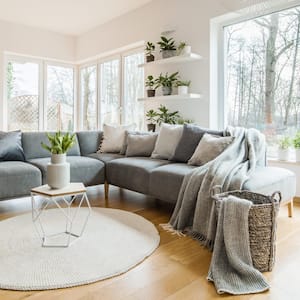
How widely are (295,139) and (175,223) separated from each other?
6.13 ft

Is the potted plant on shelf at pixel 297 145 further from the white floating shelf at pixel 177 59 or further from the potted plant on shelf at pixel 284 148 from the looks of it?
the white floating shelf at pixel 177 59

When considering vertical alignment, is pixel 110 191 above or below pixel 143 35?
below

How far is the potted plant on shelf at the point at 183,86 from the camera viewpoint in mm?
4379

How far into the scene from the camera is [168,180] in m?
2.86

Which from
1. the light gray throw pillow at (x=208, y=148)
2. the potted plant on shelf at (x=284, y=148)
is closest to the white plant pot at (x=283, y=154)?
the potted plant on shelf at (x=284, y=148)

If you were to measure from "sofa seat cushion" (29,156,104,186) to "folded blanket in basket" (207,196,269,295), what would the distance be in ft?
6.28

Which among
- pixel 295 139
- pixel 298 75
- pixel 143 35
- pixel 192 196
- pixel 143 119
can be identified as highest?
pixel 143 35

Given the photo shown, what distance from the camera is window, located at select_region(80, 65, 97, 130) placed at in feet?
21.9

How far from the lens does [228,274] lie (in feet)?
5.78

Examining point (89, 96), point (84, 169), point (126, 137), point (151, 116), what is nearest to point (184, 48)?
point (151, 116)

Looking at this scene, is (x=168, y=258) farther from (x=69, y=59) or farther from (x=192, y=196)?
(x=69, y=59)

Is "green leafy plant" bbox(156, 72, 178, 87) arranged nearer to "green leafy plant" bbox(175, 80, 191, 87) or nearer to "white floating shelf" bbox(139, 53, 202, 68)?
"green leafy plant" bbox(175, 80, 191, 87)

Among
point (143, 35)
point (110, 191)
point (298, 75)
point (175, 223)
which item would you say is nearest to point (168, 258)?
point (175, 223)

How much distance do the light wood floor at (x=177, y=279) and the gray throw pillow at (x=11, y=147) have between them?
77.8 inches
